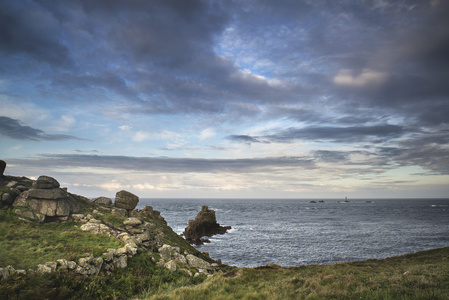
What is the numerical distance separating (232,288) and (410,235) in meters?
72.9

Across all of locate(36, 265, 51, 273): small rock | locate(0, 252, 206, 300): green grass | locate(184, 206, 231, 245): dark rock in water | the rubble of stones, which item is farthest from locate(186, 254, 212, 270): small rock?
locate(184, 206, 231, 245): dark rock in water

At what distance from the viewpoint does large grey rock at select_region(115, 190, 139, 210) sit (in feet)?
113

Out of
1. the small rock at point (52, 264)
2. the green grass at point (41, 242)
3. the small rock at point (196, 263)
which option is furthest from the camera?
the small rock at point (196, 263)

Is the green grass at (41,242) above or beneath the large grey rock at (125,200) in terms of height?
beneath

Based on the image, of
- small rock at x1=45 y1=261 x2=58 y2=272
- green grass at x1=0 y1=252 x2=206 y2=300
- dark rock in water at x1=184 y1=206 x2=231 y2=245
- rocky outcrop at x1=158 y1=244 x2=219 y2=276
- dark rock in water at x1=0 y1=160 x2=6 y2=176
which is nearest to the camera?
green grass at x1=0 y1=252 x2=206 y2=300

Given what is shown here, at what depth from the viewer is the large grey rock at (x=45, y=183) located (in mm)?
26000

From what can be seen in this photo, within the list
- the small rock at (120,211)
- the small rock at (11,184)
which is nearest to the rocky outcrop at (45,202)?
the small rock at (11,184)

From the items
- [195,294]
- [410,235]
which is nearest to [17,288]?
[195,294]

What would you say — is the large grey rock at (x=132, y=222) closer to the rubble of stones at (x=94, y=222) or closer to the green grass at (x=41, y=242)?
the rubble of stones at (x=94, y=222)

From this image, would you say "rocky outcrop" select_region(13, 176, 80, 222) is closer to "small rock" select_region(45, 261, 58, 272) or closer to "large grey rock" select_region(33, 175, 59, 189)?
"large grey rock" select_region(33, 175, 59, 189)

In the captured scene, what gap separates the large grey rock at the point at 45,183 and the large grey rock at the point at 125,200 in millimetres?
8672

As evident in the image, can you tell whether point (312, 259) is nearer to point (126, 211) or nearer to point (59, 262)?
point (126, 211)

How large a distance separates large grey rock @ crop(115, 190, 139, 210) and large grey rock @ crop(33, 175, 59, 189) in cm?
867

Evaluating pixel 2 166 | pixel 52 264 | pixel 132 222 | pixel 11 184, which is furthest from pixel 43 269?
pixel 2 166
